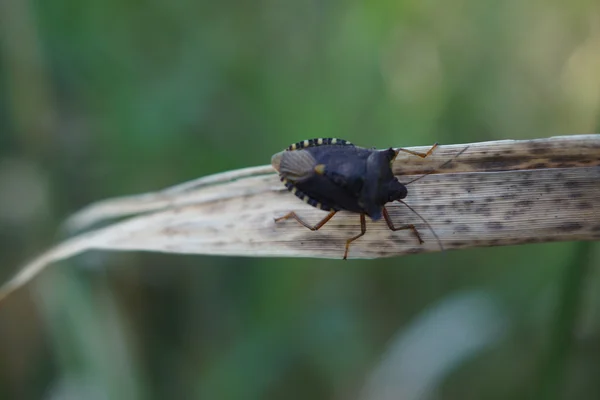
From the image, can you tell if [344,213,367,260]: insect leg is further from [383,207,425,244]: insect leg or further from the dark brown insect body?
[383,207,425,244]: insect leg

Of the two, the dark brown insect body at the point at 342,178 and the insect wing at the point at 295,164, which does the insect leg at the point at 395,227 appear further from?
the insect wing at the point at 295,164

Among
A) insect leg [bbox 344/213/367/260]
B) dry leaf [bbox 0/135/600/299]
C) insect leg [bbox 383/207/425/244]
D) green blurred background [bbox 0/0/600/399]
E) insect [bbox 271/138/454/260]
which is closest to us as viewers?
dry leaf [bbox 0/135/600/299]

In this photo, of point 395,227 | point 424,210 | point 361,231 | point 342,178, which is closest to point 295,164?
point 342,178

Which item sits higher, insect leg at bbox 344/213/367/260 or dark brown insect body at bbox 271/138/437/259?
dark brown insect body at bbox 271/138/437/259

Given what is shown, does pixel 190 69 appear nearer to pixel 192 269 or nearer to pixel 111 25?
pixel 111 25

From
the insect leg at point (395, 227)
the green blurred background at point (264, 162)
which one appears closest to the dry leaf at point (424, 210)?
the insect leg at point (395, 227)

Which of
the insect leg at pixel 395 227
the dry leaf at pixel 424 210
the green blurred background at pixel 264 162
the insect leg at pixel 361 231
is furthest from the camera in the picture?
the green blurred background at pixel 264 162

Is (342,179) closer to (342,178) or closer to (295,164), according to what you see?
(342,178)

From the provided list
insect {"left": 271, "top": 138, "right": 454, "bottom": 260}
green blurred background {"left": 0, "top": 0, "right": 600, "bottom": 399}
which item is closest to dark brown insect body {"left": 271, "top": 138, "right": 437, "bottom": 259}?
insect {"left": 271, "top": 138, "right": 454, "bottom": 260}

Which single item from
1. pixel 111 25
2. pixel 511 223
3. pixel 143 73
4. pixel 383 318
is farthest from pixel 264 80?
pixel 511 223
